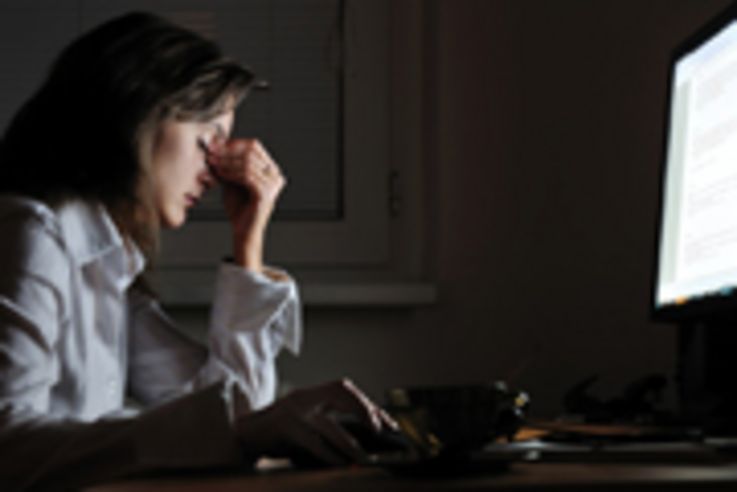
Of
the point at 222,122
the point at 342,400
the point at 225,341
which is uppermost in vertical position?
the point at 222,122

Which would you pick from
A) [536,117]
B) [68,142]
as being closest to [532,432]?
[68,142]

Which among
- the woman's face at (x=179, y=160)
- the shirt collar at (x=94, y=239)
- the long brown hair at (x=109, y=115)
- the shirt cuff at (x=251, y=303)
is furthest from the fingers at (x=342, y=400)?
the shirt cuff at (x=251, y=303)

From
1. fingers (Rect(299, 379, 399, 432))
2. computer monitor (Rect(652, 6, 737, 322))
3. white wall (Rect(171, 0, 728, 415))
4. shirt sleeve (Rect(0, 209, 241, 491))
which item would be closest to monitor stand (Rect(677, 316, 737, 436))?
computer monitor (Rect(652, 6, 737, 322))

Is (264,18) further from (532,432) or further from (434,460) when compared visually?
(434,460)

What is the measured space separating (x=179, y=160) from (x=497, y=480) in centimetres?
104

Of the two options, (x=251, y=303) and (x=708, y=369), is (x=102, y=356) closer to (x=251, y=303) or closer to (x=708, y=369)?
(x=251, y=303)

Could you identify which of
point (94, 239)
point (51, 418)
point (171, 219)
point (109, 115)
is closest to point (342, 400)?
point (51, 418)

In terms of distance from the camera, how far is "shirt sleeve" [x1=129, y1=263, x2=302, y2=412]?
1792 millimetres

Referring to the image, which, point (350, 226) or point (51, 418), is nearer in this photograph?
point (51, 418)

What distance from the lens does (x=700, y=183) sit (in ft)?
4.70

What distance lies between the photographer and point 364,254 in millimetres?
2211

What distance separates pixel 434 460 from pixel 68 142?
900 mm

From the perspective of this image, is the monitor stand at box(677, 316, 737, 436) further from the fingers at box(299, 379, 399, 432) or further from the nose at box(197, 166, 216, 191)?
the nose at box(197, 166, 216, 191)

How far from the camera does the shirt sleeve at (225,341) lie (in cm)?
179
